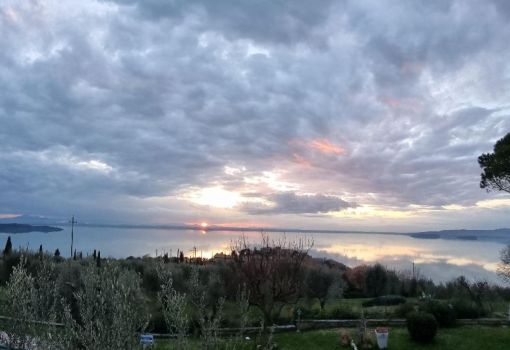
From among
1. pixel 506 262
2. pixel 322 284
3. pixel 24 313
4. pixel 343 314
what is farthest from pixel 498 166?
pixel 24 313

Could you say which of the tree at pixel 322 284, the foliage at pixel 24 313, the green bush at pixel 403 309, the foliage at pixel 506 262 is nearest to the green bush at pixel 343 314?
the green bush at pixel 403 309

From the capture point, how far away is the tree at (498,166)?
16656 mm

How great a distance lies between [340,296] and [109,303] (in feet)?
81.8

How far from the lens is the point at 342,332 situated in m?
17.0

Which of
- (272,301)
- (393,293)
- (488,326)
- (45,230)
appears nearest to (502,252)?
(488,326)

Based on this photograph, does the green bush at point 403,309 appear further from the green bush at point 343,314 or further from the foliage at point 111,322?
the foliage at point 111,322

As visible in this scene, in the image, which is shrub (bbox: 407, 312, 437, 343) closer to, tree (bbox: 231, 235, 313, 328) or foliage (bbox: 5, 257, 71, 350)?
tree (bbox: 231, 235, 313, 328)

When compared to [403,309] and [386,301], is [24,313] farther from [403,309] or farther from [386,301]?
[386,301]

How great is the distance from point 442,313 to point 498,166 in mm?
5931

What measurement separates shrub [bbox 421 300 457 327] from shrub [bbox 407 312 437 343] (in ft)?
6.54

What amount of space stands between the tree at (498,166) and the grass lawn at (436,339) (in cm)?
522

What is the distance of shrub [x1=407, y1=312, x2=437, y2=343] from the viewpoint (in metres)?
16.1

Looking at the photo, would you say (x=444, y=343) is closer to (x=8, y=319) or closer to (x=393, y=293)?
(x=393, y=293)

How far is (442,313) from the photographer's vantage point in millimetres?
18141
